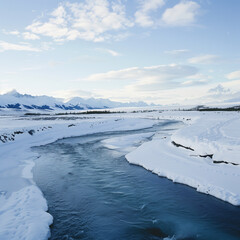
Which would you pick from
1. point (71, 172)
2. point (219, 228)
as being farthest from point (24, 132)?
point (219, 228)

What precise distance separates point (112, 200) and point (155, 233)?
271 cm

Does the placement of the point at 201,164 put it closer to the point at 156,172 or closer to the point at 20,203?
the point at 156,172

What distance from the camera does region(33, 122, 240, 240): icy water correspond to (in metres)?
6.80

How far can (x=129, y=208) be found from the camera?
329 inches

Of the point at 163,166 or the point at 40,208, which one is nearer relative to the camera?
the point at 40,208

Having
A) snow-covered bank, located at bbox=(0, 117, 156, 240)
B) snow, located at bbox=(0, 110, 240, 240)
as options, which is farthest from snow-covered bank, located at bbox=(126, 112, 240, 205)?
snow-covered bank, located at bbox=(0, 117, 156, 240)

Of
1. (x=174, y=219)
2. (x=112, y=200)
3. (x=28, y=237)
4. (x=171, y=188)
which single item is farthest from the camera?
(x=171, y=188)

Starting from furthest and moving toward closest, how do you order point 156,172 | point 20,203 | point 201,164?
1. point 156,172
2. point 201,164
3. point 20,203

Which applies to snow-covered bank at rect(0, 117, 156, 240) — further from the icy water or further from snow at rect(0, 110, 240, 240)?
the icy water

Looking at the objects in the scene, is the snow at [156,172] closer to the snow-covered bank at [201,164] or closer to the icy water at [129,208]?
the snow-covered bank at [201,164]

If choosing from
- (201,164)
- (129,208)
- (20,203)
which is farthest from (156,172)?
(20,203)

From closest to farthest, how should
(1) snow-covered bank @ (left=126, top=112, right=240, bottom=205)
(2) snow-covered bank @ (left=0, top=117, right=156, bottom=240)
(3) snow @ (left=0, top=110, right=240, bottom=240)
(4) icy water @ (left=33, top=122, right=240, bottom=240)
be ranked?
1. (2) snow-covered bank @ (left=0, top=117, right=156, bottom=240)
2. (4) icy water @ (left=33, top=122, right=240, bottom=240)
3. (3) snow @ (left=0, top=110, right=240, bottom=240)
4. (1) snow-covered bank @ (left=126, top=112, right=240, bottom=205)

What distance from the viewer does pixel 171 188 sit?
1029 cm

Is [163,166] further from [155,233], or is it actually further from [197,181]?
[155,233]
